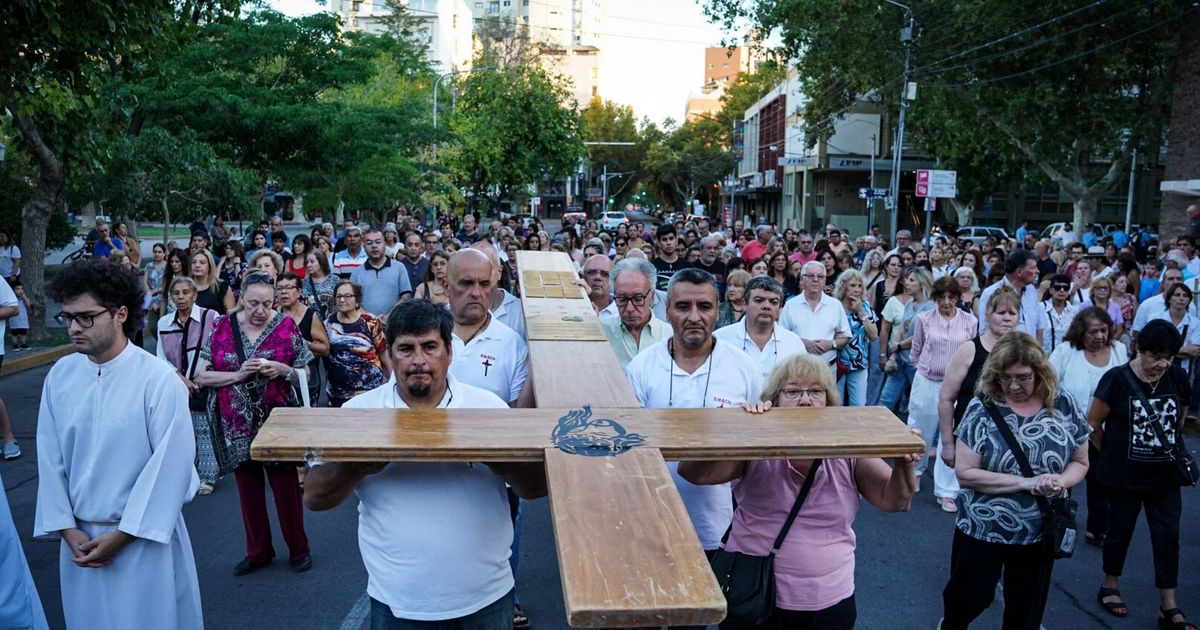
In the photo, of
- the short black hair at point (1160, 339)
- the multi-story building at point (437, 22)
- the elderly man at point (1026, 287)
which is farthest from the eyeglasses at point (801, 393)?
the multi-story building at point (437, 22)

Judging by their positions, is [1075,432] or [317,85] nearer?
[1075,432]

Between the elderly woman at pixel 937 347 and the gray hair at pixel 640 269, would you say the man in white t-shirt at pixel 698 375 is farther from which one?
the elderly woman at pixel 937 347

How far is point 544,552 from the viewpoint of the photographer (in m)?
6.73

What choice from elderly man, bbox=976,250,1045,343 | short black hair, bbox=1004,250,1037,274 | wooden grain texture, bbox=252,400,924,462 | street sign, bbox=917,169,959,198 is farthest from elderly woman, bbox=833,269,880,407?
street sign, bbox=917,169,959,198

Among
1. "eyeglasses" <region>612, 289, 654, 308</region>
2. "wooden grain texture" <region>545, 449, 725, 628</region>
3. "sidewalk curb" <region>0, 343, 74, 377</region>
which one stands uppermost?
"eyeglasses" <region>612, 289, 654, 308</region>

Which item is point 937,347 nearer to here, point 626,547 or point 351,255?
point 626,547

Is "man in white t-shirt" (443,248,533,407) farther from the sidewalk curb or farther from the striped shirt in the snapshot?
the sidewalk curb

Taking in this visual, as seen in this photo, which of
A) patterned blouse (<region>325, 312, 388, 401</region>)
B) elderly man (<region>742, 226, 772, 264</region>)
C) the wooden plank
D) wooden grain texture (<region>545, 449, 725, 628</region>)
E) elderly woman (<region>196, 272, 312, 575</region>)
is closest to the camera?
wooden grain texture (<region>545, 449, 725, 628</region>)

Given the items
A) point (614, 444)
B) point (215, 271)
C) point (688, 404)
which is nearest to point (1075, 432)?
point (688, 404)

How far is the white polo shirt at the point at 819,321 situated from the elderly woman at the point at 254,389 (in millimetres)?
3723

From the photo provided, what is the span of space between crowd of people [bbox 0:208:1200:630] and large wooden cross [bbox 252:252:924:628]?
162 mm

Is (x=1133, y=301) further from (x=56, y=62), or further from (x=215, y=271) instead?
(x=56, y=62)

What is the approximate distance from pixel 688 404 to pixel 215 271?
6124 mm

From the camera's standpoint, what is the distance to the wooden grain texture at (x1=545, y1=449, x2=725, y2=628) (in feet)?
7.29
